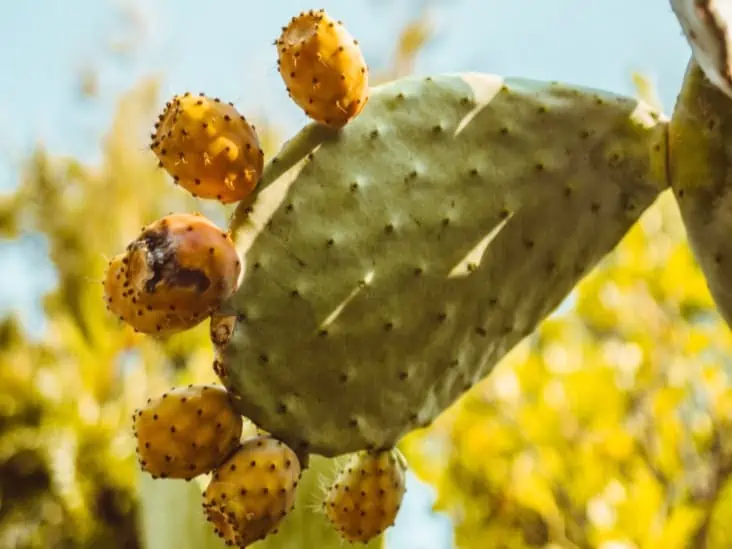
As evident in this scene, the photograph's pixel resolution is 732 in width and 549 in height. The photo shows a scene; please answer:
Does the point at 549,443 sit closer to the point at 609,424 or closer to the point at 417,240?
the point at 609,424

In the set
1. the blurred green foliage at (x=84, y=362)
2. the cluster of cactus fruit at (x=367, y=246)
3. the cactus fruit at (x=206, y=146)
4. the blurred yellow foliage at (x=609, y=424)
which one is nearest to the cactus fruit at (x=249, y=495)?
the cluster of cactus fruit at (x=367, y=246)

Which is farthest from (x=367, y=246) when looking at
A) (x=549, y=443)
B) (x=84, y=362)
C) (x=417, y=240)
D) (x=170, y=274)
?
(x=84, y=362)

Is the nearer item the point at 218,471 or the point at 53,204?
the point at 218,471

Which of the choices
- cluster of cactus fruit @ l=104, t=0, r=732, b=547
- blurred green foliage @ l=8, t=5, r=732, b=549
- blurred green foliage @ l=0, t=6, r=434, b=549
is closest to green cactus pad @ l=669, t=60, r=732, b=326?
cluster of cactus fruit @ l=104, t=0, r=732, b=547

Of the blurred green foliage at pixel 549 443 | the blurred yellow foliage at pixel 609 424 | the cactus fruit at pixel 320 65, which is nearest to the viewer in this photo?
the cactus fruit at pixel 320 65

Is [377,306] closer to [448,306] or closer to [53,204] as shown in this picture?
[448,306]

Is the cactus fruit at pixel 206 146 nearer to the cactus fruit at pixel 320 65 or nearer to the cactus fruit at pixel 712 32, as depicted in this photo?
the cactus fruit at pixel 320 65

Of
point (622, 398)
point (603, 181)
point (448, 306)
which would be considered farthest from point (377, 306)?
point (622, 398)
